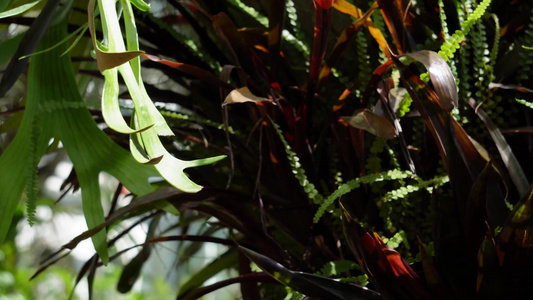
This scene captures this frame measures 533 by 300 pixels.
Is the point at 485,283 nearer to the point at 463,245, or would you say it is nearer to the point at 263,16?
the point at 463,245

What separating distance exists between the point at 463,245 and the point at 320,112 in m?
0.21

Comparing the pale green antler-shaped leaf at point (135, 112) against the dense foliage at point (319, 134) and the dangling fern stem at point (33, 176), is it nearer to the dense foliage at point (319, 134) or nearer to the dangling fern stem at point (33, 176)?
the dense foliage at point (319, 134)

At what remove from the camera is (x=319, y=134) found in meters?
0.58

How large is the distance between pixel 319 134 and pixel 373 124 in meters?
0.14

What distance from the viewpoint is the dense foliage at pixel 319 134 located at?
42 centimetres

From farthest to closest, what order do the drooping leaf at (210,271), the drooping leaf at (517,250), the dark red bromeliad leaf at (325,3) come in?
the drooping leaf at (210,271) → the dark red bromeliad leaf at (325,3) → the drooping leaf at (517,250)

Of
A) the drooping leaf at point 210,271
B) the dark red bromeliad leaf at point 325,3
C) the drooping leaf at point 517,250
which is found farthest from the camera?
the drooping leaf at point 210,271

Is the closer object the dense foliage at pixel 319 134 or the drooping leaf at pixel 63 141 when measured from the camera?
the dense foliage at pixel 319 134

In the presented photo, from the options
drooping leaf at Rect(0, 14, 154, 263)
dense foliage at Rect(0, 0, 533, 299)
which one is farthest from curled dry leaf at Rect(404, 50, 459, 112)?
drooping leaf at Rect(0, 14, 154, 263)

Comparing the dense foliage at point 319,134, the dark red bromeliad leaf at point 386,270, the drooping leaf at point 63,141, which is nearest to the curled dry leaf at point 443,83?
the dense foliage at point 319,134

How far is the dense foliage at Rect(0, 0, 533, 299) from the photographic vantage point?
0.42m

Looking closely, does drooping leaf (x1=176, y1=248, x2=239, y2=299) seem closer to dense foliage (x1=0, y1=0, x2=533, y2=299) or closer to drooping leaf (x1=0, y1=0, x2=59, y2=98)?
dense foliage (x1=0, y1=0, x2=533, y2=299)

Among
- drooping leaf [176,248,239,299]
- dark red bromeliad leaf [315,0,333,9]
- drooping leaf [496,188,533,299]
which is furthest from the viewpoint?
→ drooping leaf [176,248,239,299]

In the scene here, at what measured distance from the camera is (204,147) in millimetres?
603
